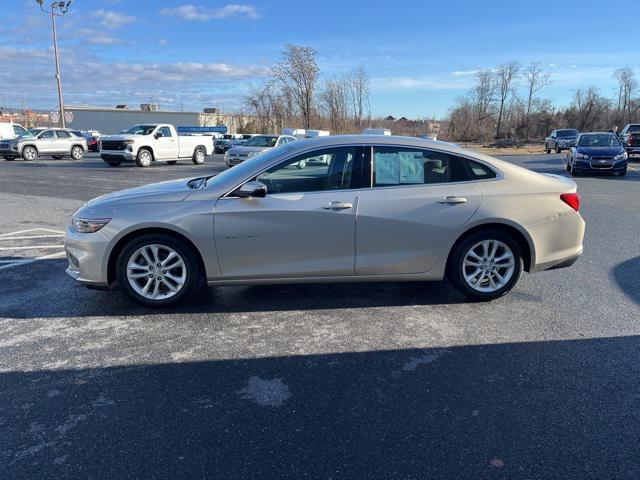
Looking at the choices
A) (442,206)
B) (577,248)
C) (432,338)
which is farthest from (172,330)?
(577,248)

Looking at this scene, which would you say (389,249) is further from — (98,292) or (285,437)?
(98,292)

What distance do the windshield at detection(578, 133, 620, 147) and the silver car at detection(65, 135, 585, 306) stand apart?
16759mm

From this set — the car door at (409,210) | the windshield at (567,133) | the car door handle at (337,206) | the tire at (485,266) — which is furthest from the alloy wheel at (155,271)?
the windshield at (567,133)

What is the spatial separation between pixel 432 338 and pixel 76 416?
269 cm

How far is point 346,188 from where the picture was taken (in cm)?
480

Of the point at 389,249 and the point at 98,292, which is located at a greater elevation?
the point at 389,249

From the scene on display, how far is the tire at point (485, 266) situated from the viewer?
4965mm

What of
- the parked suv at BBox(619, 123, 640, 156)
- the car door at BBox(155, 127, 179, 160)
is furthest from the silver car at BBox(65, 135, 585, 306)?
the parked suv at BBox(619, 123, 640, 156)

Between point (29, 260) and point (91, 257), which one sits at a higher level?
point (91, 257)

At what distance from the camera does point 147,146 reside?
22922 millimetres

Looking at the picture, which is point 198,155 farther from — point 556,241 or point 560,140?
point 560,140

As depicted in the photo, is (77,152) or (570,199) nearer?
(570,199)

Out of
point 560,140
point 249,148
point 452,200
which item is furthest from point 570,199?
point 560,140

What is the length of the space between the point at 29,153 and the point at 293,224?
27.3 metres
